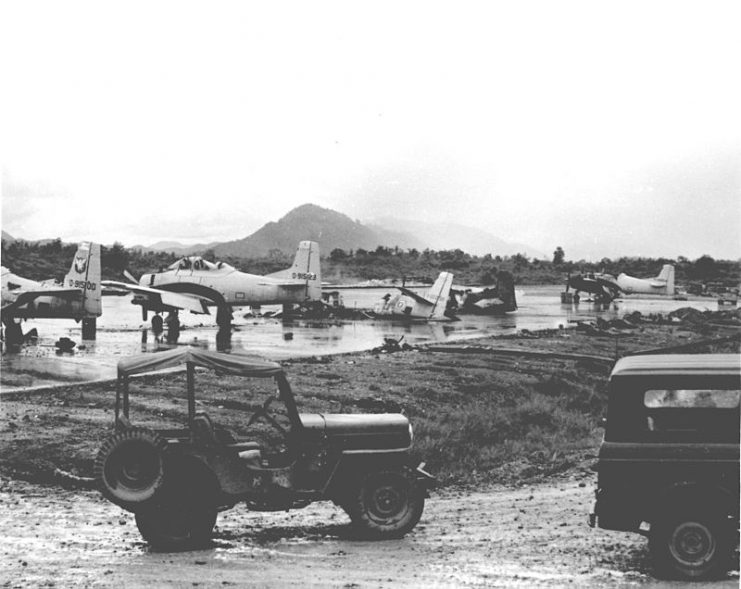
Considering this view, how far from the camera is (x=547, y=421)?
698 inches

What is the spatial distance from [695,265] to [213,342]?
306ft

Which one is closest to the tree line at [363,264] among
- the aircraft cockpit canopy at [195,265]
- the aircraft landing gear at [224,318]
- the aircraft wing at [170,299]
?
the aircraft cockpit canopy at [195,265]

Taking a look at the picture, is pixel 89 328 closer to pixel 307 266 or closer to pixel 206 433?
pixel 307 266

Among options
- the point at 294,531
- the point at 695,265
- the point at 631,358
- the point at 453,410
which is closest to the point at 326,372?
the point at 453,410

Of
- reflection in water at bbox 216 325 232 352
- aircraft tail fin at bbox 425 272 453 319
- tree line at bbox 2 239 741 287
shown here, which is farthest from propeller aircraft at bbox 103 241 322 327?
tree line at bbox 2 239 741 287

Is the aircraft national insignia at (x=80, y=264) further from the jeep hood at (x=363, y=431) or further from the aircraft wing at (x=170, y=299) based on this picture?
the jeep hood at (x=363, y=431)

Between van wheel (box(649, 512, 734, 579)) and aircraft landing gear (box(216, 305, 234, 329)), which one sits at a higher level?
aircraft landing gear (box(216, 305, 234, 329))

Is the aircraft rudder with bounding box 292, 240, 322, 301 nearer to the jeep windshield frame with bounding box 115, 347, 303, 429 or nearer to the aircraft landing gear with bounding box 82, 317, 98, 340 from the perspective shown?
the aircraft landing gear with bounding box 82, 317, 98, 340

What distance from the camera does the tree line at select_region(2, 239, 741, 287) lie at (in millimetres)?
73375

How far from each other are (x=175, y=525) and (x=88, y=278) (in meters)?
23.3

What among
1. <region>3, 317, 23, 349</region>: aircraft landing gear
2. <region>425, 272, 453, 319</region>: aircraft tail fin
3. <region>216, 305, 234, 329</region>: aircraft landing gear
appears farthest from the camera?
<region>425, 272, 453, 319</region>: aircraft tail fin

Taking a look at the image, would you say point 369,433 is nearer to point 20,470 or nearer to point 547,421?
point 20,470

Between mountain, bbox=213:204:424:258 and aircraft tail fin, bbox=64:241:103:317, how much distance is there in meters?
69.3

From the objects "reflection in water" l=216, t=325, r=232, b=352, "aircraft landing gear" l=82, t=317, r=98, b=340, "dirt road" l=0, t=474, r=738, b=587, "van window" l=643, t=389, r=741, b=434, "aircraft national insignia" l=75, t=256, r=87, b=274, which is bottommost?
"dirt road" l=0, t=474, r=738, b=587
